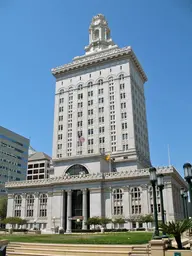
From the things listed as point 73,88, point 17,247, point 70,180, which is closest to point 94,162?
→ point 70,180

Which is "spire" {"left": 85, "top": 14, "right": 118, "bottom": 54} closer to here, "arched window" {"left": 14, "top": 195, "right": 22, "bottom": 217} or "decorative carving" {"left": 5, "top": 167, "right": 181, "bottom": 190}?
"decorative carving" {"left": 5, "top": 167, "right": 181, "bottom": 190}

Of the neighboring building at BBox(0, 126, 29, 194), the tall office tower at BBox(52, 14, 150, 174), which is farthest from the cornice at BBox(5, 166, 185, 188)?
the neighboring building at BBox(0, 126, 29, 194)

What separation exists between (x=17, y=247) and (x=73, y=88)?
259ft

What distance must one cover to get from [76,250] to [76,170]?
5970cm

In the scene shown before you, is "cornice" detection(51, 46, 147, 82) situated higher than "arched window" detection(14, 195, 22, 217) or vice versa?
"cornice" detection(51, 46, 147, 82)

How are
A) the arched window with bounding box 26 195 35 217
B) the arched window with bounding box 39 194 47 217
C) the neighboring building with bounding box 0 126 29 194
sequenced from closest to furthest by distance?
the arched window with bounding box 39 194 47 217 → the arched window with bounding box 26 195 35 217 → the neighboring building with bounding box 0 126 29 194

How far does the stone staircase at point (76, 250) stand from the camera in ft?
68.6

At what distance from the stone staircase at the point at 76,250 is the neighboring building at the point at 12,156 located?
111 m

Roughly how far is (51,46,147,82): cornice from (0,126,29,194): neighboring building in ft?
177

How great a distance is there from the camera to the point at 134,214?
6906cm

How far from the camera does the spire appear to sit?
11225cm

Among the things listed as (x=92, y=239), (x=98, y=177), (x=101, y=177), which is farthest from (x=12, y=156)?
(x=92, y=239)

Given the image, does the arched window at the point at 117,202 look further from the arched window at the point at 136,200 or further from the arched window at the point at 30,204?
the arched window at the point at 30,204

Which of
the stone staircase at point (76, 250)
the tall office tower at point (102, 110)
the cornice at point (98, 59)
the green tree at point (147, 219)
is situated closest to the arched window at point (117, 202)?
the green tree at point (147, 219)
